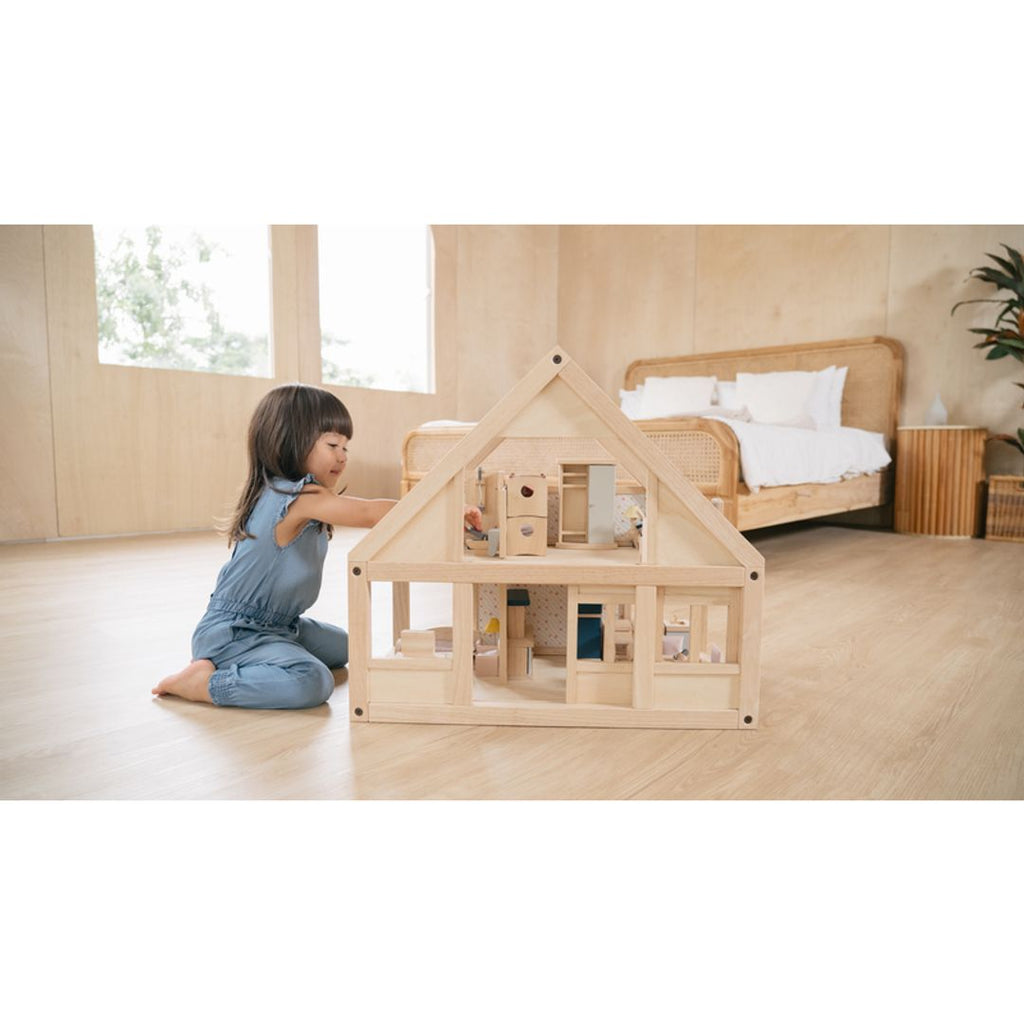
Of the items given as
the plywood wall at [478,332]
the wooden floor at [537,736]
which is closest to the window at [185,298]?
the plywood wall at [478,332]

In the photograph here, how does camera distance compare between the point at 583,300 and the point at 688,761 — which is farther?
the point at 583,300

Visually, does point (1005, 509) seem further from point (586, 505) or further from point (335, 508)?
point (335, 508)

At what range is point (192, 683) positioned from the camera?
1.29 metres

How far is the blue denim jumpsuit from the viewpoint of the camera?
129cm

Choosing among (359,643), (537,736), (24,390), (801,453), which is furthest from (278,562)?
(24,390)

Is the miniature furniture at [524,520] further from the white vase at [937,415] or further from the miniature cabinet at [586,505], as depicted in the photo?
the white vase at [937,415]

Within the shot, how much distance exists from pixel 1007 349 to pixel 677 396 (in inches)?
64.6

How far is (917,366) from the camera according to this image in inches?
163

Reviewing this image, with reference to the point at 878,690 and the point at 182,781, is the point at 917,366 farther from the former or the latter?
the point at 182,781

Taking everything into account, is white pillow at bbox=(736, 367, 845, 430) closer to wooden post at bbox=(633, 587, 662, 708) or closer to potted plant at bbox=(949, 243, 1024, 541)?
potted plant at bbox=(949, 243, 1024, 541)

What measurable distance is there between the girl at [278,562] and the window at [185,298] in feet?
8.47

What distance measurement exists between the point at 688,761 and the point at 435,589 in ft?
4.58

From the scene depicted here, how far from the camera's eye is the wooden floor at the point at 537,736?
0.96 m
